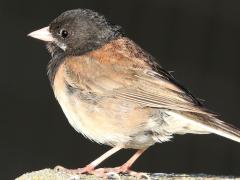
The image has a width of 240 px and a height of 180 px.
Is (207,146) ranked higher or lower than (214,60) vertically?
lower

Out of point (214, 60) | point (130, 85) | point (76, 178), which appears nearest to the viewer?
point (76, 178)

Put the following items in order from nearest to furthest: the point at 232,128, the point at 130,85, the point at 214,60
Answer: the point at 232,128, the point at 130,85, the point at 214,60

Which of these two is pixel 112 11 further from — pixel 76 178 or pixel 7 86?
pixel 76 178

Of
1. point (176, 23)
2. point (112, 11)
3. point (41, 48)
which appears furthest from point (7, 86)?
point (176, 23)

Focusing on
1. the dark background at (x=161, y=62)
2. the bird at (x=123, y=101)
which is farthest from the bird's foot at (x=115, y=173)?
the dark background at (x=161, y=62)

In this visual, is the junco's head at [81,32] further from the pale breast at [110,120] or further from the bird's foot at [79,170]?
the bird's foot at [79,170]

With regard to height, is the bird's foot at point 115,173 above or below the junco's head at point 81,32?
below

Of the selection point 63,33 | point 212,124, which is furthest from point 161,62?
point 212,124
